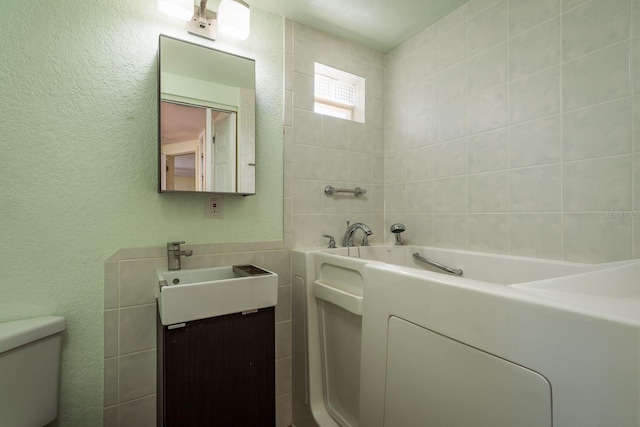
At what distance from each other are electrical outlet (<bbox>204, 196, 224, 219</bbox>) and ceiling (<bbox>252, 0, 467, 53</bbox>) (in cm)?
109

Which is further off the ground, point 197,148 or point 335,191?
point 197,148

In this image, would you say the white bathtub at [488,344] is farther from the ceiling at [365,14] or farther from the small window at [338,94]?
the ceiling at [365,14]

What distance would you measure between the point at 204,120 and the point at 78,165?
1.80 feet

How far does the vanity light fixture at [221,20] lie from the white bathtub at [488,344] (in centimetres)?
130

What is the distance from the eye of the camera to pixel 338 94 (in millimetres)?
2016

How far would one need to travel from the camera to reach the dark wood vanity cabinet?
1026 mm

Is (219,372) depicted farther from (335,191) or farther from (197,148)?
(335,191)

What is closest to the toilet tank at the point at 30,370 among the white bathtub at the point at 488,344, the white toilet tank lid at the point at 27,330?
the white toilet tank lid at the point at 27,330

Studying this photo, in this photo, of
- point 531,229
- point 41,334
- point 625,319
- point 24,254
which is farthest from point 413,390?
point 24,254

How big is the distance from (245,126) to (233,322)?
967 millimetres

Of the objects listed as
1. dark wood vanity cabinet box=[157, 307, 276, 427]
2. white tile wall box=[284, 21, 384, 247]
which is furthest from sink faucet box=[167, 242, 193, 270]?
white tile wall box=[284, 21, 384, 247]

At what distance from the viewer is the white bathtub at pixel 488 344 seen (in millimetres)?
521

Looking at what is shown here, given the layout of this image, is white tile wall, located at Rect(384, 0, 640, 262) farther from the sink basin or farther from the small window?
the sink basin

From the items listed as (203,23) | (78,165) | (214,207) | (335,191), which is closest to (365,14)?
(203,23)
